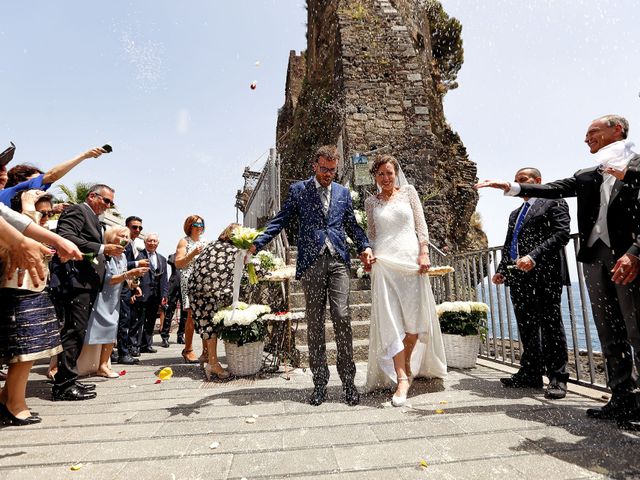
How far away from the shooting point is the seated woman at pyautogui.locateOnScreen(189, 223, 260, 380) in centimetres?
480

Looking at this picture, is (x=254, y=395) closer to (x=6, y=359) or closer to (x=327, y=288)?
(x=327, y=288)

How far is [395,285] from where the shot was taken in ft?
12.4

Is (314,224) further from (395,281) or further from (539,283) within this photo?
(539,283)

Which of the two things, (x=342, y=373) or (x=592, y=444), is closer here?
(x=592, y=444)

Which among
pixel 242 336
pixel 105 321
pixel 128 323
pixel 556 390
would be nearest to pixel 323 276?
pixel 242 336

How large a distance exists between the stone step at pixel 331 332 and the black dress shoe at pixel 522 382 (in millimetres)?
2266

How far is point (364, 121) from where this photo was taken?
41.4 feet

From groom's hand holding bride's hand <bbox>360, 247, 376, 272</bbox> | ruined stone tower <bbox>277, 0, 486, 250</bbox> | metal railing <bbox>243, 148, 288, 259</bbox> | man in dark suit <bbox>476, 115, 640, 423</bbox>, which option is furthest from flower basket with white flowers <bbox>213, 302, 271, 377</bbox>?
ruined stone tower <bbox>277, 0, 486, 250</bbox>

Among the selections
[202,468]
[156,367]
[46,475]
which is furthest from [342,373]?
[156,367]

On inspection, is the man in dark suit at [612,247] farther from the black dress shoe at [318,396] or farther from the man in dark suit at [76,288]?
the man in dark suit at [76,288]

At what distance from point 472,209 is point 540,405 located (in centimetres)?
1221

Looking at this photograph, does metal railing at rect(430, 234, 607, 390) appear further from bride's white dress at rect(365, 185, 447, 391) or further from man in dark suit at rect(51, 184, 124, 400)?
man in dark suit at rect(51, 184, 124, 400)

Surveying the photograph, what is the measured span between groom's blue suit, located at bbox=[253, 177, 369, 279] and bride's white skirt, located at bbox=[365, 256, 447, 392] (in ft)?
1.26

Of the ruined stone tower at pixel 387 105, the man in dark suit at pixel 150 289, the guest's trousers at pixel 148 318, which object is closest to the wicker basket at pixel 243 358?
the man in dark suit at pixel 150 289
